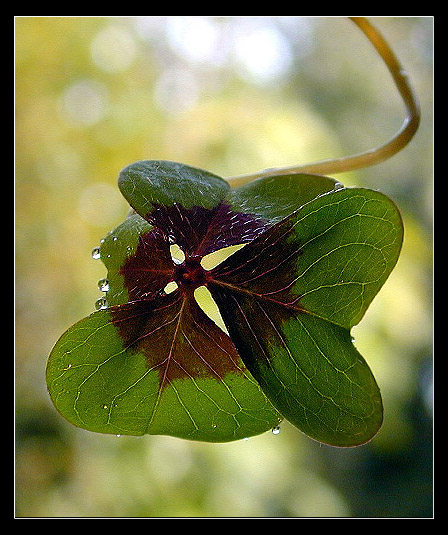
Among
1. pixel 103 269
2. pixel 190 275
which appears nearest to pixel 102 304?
pixel 190 275

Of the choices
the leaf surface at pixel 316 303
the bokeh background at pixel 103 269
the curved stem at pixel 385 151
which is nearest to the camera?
the leaf surface at pixel 316 303

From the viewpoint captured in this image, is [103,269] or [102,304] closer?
[102,304]

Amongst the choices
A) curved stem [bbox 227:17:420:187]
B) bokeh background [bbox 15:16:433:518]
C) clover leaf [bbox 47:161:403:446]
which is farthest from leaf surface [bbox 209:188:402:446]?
bokeh background [bbox 15:16:433:518]

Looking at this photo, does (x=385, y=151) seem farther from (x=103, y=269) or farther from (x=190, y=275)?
(x=103, y=269)

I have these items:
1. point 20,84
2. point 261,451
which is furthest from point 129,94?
point 261,451

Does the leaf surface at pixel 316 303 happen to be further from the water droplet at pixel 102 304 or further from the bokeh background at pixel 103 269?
the bokeh background at pixel 103 269

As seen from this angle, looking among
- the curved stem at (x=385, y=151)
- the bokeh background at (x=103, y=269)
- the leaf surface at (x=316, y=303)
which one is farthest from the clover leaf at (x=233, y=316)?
the bokeh background at (x=103, y=269)
